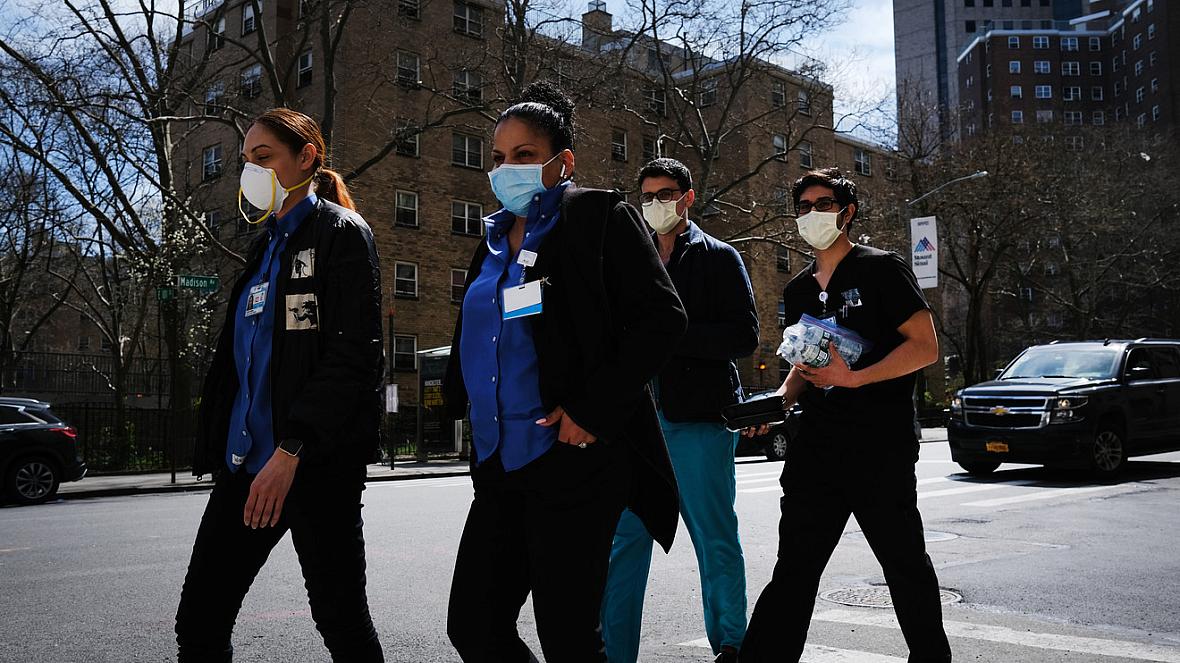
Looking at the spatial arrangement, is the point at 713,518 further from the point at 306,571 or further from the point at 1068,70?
the point at 1068,70

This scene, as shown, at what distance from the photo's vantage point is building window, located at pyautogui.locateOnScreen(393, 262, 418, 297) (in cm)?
3609

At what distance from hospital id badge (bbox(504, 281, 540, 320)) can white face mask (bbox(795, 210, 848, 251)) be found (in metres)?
1.70

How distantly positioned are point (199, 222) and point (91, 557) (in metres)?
17.3

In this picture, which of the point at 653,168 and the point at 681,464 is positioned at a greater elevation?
the point at 653,168

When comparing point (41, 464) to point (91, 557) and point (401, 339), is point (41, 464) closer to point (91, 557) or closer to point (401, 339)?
point (91, 557)

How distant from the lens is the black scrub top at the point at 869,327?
3738mm

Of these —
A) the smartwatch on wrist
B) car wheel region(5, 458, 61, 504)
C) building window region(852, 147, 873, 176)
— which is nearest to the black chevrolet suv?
the smartwatch on wrist

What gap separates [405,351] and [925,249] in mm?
17945

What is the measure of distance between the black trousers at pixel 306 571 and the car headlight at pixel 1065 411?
12.4 metres

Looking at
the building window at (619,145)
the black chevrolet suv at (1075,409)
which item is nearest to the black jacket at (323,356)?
the black chevrolet suv at (1075,409)

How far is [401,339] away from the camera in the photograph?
36.2 meters

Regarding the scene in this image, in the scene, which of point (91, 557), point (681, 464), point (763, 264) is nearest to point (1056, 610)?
point (681, 464)

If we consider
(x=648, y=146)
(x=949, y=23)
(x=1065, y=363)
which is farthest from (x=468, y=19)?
(x=949, y=23)

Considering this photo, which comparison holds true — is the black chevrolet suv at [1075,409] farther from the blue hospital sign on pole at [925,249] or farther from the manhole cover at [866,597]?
the blue hospital sign on pole at [925,249]
